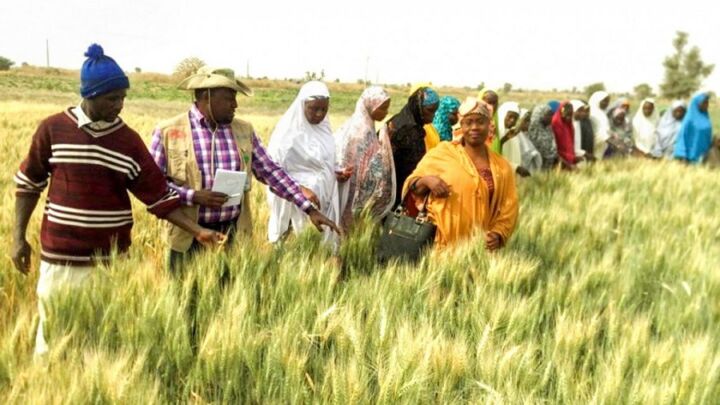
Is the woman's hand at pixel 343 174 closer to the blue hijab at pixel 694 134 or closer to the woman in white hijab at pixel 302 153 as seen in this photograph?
the woman in white hijab at pixel 302 153

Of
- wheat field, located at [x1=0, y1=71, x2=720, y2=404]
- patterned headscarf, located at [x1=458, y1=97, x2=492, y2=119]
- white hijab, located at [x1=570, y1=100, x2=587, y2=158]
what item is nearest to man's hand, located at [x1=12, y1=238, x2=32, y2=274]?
wheat field, located at [x1=0, y1=71, x2=720, y2=404]

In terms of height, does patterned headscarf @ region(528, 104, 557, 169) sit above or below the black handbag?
→ above

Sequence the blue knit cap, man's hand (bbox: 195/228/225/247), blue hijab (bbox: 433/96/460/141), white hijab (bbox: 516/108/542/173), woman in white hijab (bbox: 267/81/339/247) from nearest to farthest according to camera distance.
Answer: the blue knit cap < man's hand (bbox: 195/228/225/247) < woman in white hijab (bbox: 267/81/339/247) < blue hijab (bbox: 433/96/460/141) < white hijab (bbox: 516/108/542/173)

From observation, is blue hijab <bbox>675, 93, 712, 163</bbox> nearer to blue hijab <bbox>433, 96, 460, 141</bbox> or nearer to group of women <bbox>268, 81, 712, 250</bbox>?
group of women <bbox>268, 81, 712, 250</bbox>

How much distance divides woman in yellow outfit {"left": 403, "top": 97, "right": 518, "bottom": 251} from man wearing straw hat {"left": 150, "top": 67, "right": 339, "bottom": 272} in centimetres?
111

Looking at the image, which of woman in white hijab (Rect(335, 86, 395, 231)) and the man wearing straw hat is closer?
the man wearing straw hat

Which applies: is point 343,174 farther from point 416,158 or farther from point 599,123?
point 599,123

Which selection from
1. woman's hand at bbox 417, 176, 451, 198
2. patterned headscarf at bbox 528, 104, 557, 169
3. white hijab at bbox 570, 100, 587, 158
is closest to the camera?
woman's hand at bbox 417, 176, 451, 198

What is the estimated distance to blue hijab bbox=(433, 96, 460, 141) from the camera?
4.89m

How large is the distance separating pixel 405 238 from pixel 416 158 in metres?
1.50

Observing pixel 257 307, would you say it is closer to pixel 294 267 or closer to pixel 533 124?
pixel 294 267

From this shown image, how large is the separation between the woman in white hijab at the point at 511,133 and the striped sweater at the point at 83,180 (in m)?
4.79

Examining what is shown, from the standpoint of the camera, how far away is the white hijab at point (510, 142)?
618cm

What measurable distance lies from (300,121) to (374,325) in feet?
7.54
